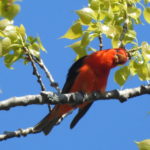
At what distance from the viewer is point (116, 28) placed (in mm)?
4844

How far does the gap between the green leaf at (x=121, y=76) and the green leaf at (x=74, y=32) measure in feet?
2.36

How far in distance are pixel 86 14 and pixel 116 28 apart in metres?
0.62

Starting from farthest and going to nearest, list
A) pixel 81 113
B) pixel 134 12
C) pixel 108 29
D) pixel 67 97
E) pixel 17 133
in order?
pixel 81 113 → pixel 134 12 → pixel 17 133 → pixel 108 29 → pixel 67 97

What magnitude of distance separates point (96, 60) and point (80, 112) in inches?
47.4

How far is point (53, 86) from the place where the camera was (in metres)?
4.75

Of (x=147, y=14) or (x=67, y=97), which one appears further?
(x=147, y=14)

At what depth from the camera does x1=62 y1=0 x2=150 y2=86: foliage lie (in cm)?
449

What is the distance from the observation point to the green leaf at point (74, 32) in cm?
453

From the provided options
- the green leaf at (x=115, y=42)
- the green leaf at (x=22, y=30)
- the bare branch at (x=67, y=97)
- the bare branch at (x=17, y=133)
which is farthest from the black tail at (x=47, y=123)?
the green leaf at (x=115, y=42)

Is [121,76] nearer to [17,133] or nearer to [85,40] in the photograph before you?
[85,40]

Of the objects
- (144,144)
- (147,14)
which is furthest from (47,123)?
(144,144)

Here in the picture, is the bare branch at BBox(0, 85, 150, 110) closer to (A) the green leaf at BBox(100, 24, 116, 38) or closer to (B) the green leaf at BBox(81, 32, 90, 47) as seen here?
(B) the green leaf at BBox(81, 32, 90, 47)

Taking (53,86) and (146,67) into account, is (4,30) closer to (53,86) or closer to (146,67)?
(53,86)

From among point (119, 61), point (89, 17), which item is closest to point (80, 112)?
point (119, 61)
